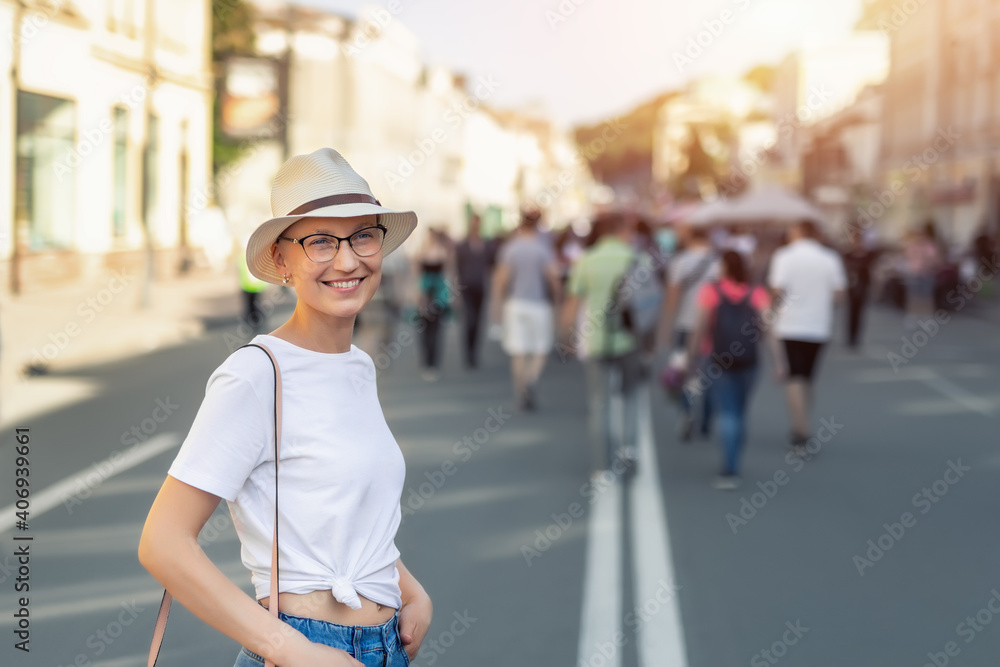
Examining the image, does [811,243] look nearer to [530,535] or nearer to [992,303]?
[530,535]

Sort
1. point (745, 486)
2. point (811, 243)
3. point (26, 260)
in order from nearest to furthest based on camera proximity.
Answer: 1. point (745, 486)
2. point (811, 243)
3. point (26, 260)

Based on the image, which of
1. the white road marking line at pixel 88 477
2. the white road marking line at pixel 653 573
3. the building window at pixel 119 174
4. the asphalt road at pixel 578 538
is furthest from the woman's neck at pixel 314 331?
the building window at pixel 119 174

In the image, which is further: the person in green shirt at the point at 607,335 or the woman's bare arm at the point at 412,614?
the person in green shirt at the point at 607,335

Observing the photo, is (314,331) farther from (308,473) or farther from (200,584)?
(200,584)

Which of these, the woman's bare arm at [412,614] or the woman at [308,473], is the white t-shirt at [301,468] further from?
the woman's bare arm at [412,614]

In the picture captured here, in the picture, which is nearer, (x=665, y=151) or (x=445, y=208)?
(x=445, y=208)

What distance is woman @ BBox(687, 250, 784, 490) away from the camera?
853 cm

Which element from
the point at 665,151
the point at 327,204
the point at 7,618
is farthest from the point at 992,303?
the point at 665,151

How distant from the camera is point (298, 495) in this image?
2.16 m

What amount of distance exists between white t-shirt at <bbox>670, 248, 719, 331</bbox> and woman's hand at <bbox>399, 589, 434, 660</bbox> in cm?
872

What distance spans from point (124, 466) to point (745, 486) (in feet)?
14.2

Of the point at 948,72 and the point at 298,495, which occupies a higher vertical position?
the point at 948,72

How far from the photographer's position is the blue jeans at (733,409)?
8.48 m

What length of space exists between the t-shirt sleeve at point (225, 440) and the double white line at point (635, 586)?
9.73 feet
